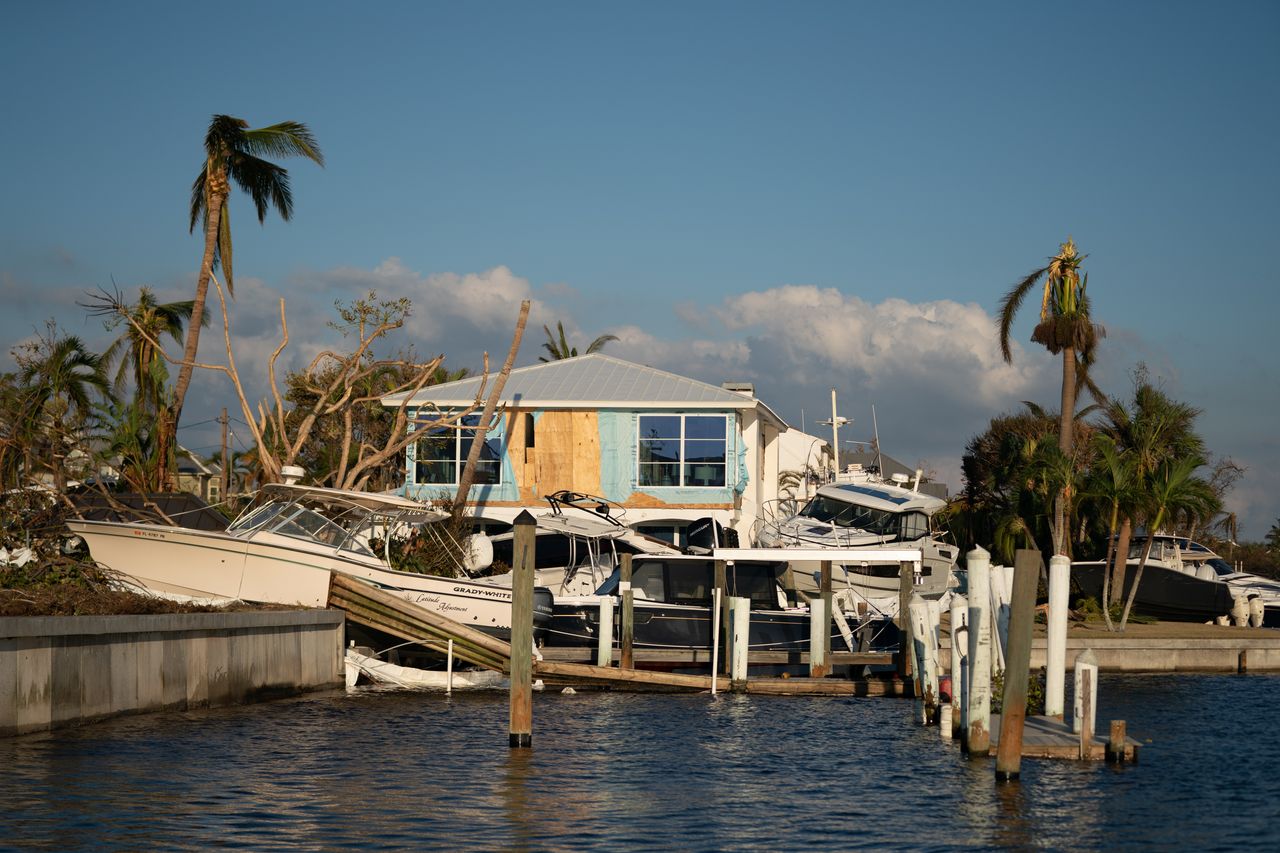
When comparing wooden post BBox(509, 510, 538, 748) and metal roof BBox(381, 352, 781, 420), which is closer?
wooden post BBox(509, 510, 538, 748)

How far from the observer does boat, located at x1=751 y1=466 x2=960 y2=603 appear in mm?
33812

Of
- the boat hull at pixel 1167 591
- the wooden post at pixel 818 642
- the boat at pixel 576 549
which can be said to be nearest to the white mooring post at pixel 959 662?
the wooden post at pixel 818 642

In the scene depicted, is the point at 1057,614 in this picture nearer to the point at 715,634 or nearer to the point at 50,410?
the point at 715,634

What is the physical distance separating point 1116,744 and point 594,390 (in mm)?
23739

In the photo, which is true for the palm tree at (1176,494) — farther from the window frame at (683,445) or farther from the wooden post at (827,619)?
the window frame at (683,445)

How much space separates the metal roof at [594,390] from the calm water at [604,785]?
16.2 m

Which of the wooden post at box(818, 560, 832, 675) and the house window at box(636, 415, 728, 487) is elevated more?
the house window at box(636, 415, 728, 487)

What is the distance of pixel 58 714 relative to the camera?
1694 centimetres

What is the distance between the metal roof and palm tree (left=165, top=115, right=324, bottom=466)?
541 cm

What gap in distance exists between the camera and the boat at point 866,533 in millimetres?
33812

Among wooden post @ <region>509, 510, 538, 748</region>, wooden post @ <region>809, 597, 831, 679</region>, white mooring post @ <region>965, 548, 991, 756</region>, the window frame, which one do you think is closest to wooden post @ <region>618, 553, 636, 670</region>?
wooden post @ <region>809, 597, 831, 679</region>

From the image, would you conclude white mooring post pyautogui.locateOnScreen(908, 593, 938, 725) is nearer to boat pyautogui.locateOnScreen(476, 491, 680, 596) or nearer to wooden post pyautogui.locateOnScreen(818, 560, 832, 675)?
wooden post pyautogui.locateOnScreen(818, 560, 832, 675)

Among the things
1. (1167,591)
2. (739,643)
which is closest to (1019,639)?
(739,643)

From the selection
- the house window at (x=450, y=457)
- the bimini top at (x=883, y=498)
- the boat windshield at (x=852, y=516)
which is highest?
the house window at (x=450, y=457)
